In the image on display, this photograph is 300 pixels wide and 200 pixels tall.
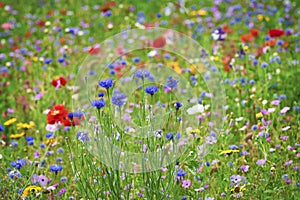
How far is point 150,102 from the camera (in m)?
3.22

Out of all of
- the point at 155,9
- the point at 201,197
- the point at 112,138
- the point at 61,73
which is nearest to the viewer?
the point at 112,138

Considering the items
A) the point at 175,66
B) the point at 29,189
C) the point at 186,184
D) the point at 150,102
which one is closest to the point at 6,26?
the point at 175,66

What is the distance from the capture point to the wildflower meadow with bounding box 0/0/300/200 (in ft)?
7.41

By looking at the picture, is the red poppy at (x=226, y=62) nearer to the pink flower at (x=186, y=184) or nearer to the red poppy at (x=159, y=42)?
the red poppy at (x=159, y=42)

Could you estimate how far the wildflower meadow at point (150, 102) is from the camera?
226 cm

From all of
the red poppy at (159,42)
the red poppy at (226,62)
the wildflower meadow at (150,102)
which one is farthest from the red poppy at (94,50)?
the red poppy at (226,62)

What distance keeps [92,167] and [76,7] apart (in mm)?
3411

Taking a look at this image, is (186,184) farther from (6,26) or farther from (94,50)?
(6,26)

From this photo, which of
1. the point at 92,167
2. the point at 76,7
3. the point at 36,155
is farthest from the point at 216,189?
the point at 76,7

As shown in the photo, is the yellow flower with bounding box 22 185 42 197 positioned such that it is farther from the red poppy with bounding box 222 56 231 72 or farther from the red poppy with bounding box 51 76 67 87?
the red poppy with bounding box 222 56 231 72

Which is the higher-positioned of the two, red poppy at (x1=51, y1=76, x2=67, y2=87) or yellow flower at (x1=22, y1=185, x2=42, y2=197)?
red poppy at (x1=51, y1=76, x2=67, y2=87)

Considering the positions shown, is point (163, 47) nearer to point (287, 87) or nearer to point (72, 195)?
point (287, 87)

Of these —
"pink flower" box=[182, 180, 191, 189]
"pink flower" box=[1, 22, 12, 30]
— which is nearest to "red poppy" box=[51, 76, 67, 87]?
"pink flower" box=[182, 180, 191, 189]

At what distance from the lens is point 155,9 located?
5.18 metres
